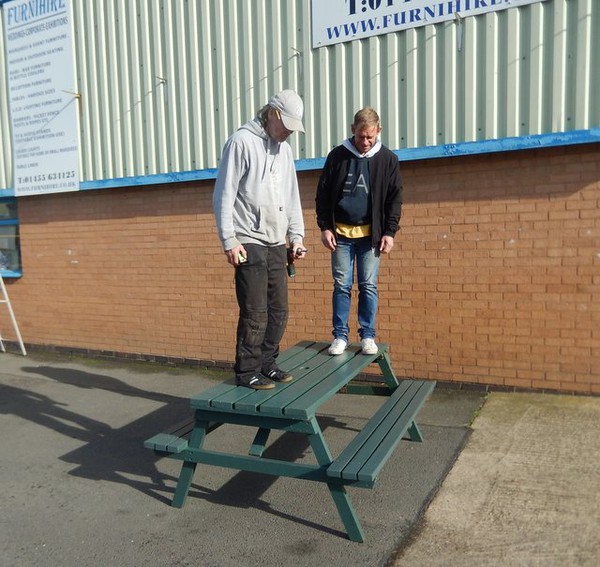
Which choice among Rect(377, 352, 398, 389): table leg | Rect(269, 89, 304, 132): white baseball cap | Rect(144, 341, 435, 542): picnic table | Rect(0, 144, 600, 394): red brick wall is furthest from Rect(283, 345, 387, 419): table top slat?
Rect(269, 89, 304, 132): white baseball cap

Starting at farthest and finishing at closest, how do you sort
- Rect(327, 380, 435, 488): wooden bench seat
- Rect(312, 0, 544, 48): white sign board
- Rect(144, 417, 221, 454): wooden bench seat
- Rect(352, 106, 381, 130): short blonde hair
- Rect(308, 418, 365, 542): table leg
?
Rect(312, 0, 544, 48): white sign board < Rect(352, 106, 381, 130): short blonde hair < Rect(144, 417, 221, 454): wooden bench seat < Rect(308, 418, 365, 542): table leg < Rect(327, 380, 435, 488): wooden bench seat

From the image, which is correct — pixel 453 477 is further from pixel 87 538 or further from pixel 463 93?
pixel 463 93

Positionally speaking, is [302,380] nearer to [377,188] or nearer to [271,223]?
[271,223]

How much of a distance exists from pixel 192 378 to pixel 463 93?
12.5ft

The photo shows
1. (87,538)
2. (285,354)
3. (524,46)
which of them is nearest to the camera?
(87,538)

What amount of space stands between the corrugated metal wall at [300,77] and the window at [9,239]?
0.37 m

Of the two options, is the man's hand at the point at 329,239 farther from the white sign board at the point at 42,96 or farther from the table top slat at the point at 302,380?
the white sign board at the point at 42,96

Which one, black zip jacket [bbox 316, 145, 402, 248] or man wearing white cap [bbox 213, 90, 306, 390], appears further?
black zip jacket [bbox 316, 145, 402, 248]

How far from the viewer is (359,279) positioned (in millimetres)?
4414

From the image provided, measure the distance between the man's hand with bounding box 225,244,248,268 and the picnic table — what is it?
75 cm

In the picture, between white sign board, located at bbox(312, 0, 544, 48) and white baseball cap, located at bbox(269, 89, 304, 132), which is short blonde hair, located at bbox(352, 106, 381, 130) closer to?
white baseball cap, located at bbox(269, 89, 304, 132)

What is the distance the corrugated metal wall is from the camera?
500 centimetres

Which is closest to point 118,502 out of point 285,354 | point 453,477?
point 285,354

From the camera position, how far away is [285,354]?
4.42 metres
